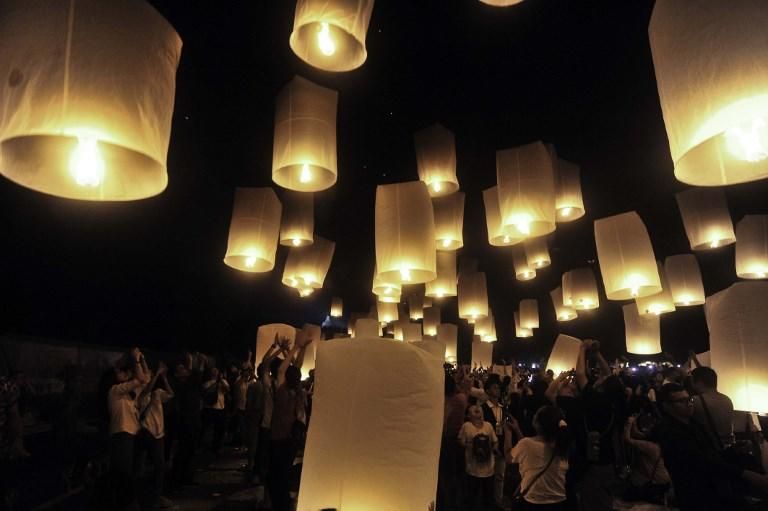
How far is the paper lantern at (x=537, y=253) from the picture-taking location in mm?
7469

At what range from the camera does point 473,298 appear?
30.8ft

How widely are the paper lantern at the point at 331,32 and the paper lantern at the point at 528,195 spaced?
1833 millimetres

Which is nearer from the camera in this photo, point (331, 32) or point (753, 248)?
point (331, 32)

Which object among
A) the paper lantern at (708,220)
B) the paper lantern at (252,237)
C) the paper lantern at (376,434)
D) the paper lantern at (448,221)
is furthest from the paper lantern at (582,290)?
the paper lantern at (376,434)

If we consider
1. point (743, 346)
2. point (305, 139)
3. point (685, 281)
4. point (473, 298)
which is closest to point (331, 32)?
point (305, 139)

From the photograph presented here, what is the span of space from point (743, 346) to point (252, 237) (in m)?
3.75

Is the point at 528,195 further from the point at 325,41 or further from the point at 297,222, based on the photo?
the point at 297,222

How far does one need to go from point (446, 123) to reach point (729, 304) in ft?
13.6

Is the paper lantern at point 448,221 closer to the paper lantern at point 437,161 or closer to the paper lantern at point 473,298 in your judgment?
the paper lantern at point 437,161

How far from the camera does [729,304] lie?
10.9ft

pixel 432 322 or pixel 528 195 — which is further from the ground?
pixel 432 322

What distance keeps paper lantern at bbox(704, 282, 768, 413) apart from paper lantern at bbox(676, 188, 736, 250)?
2.84m

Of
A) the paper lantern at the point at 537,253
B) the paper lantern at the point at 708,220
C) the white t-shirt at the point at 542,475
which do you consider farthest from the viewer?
the paper lantern at the point at 537,253

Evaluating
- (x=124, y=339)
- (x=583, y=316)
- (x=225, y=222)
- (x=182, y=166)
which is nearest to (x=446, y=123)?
(x=182, y=166)
